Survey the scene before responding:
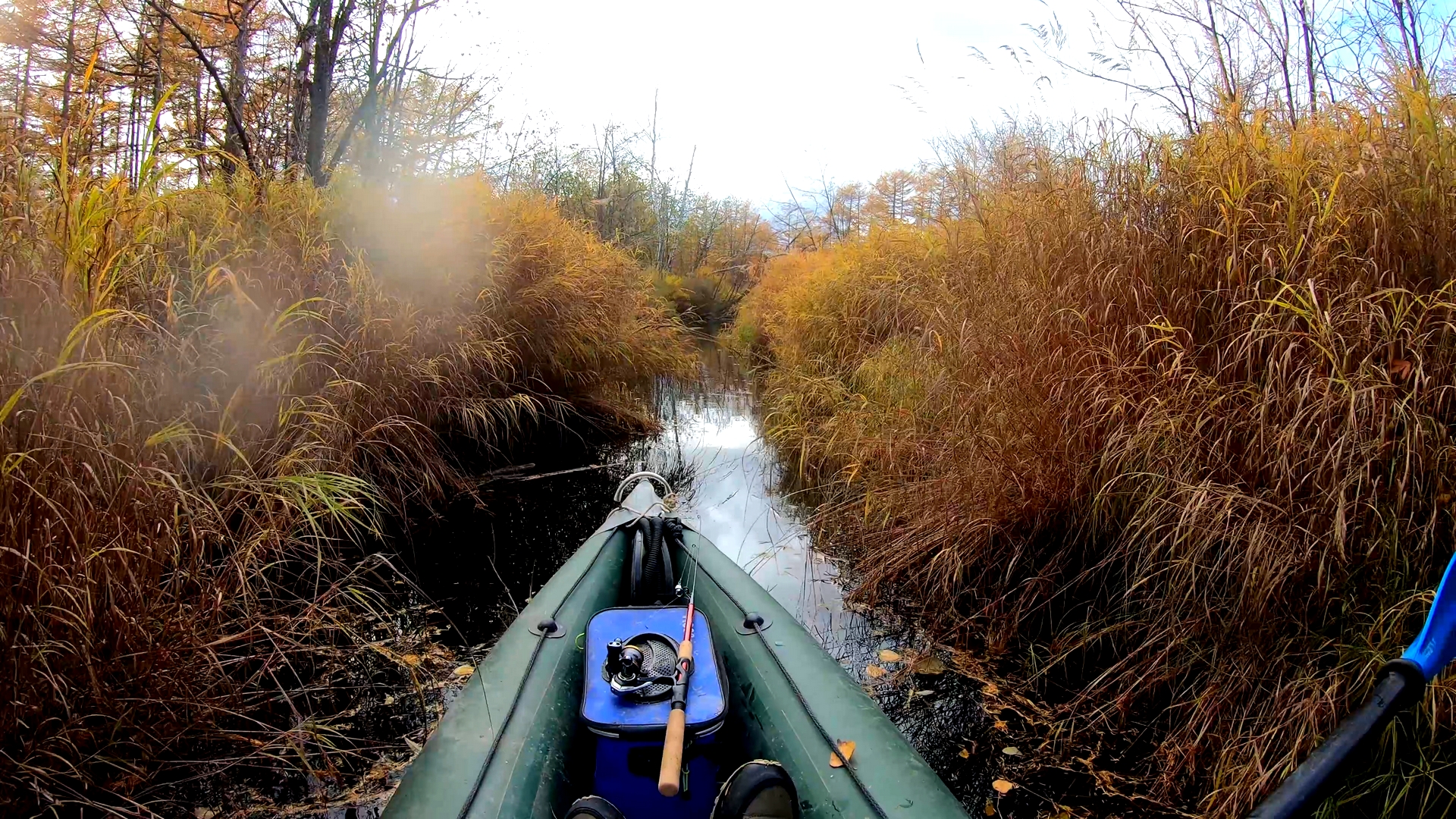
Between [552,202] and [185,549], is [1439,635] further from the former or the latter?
[552,202]

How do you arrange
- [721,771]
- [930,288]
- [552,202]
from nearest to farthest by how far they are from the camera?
1. [721,771]
2. [930,288]
3. [552,202]

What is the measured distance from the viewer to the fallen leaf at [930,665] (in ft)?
9.44

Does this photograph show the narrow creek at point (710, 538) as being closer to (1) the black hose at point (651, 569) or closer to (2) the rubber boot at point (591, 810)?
(1) the black hose at point (651, 569)

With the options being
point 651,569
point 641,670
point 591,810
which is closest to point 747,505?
point 651,569

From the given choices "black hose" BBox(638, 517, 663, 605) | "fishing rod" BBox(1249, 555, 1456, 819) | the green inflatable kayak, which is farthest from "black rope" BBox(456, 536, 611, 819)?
"fishing rod" BBox(1249, 555, 1456, 819)

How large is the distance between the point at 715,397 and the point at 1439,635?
9.29 metres

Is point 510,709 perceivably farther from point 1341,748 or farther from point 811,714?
point 1341,748

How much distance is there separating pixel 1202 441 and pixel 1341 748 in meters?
1.47

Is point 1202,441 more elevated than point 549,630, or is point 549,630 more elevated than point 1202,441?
point 1202,441

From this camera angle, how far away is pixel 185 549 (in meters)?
2.19

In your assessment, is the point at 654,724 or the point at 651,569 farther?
the point at 651,569

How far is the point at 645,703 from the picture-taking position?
6.08 ft

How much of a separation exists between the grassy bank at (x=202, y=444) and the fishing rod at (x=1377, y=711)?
85.5 inches

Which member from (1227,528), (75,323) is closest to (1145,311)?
(1227,528)
